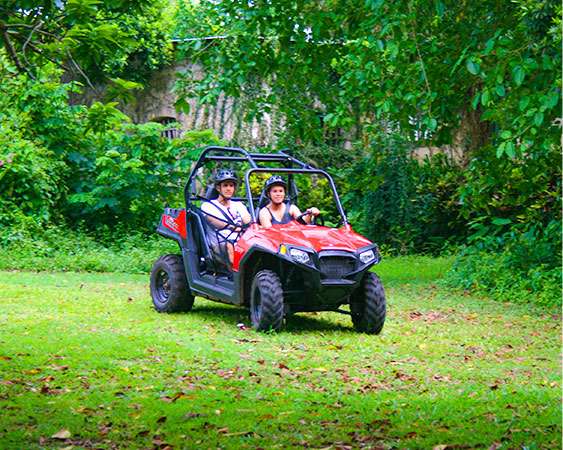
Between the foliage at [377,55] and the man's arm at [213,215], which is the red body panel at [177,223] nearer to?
the man's arm at [213,215]

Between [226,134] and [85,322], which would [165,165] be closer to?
[226,134]

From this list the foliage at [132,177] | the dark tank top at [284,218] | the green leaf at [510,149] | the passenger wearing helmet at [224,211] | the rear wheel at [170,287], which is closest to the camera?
the green leaf at [510,149]

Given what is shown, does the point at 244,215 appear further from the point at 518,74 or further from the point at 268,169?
the point at 518,74

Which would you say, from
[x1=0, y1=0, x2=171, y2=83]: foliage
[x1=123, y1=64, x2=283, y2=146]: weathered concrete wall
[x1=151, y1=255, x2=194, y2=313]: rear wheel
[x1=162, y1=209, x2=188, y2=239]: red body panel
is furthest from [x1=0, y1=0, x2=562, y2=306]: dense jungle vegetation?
[x1=151, y1=255, x2=194, y2=313]: rear wheel

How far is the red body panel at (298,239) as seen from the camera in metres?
10.3

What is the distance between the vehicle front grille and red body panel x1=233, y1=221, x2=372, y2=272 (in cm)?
10

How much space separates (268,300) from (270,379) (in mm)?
2078

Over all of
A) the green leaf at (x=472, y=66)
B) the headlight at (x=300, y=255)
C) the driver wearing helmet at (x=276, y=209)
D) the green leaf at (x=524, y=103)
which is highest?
the green leaf at (x=472, y=66)

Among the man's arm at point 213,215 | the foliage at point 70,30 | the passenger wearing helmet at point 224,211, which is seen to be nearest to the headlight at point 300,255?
the passenger wearing helmet at point 224,211

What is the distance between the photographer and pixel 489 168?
15.1 meters

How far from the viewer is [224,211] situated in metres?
11.7

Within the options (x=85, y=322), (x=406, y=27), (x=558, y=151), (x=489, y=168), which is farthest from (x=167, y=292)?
(x=558, y=151)

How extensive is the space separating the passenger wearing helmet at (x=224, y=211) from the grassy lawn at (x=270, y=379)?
1.01 meters

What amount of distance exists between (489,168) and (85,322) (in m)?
6.80
